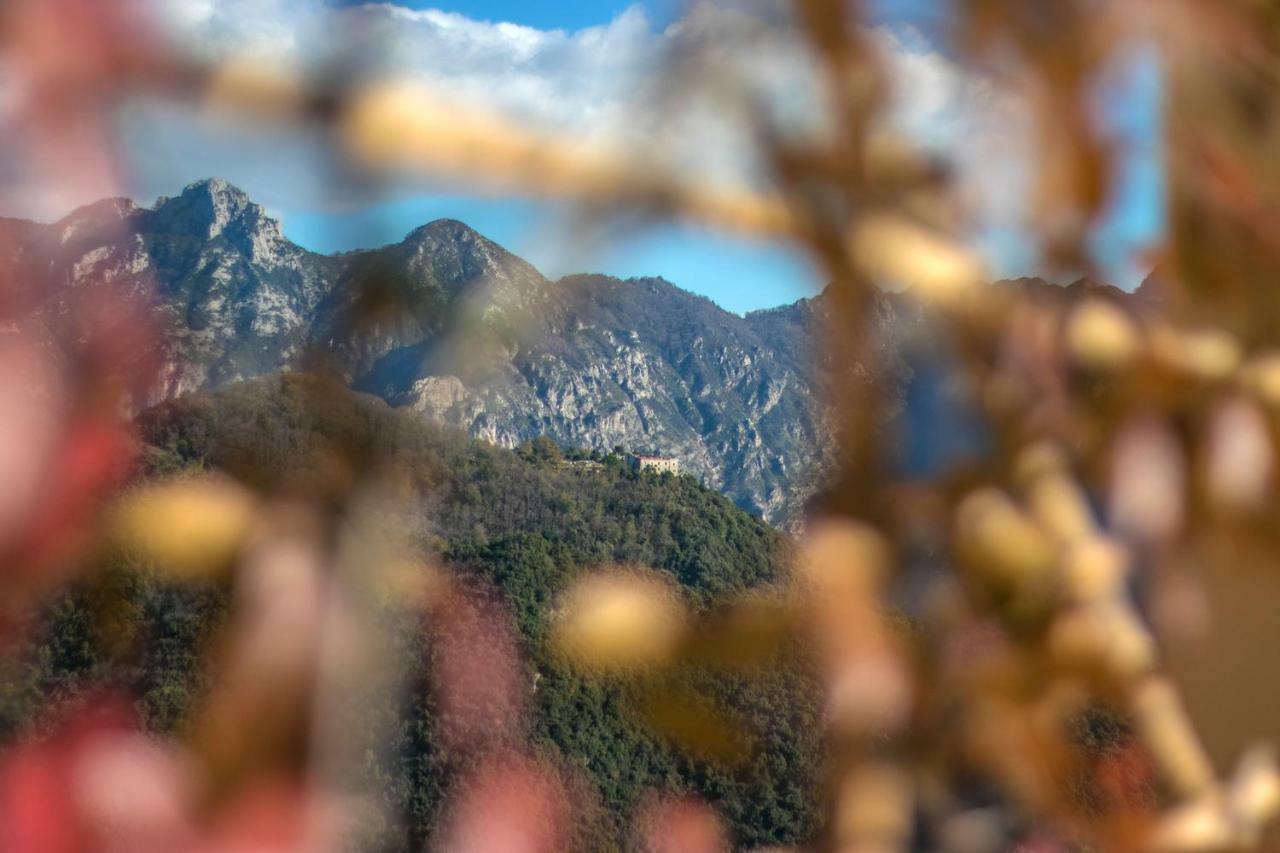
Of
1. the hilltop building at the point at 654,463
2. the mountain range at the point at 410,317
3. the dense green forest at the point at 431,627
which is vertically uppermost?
the hilltop building at the point at 654,463

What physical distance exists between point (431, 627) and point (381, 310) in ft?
0.38

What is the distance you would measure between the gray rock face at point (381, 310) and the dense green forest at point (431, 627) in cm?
1

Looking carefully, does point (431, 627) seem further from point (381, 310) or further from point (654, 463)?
point (654, 463)

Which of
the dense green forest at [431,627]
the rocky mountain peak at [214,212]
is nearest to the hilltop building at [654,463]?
the dense green forest at [431,627]

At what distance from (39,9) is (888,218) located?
0.72 ft

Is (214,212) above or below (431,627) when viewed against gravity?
above

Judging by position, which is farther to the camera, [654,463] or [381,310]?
[654,463]

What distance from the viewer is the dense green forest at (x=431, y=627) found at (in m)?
0.27

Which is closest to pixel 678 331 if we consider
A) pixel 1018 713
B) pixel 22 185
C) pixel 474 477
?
pixel 474 477

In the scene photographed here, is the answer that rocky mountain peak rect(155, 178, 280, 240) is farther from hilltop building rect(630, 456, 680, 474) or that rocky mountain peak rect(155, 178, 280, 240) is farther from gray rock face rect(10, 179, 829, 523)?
hilltop building rect(630, 456, 680, 474)

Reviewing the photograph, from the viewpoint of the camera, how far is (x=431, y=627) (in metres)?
0.35

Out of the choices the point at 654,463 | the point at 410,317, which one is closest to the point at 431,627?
the point at 410,317

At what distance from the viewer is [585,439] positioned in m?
0.82

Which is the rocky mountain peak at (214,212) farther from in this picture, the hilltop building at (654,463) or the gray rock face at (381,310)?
the hilltop building at (654,463)
